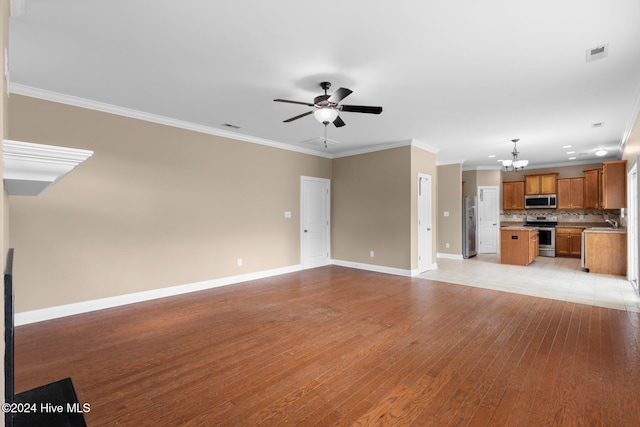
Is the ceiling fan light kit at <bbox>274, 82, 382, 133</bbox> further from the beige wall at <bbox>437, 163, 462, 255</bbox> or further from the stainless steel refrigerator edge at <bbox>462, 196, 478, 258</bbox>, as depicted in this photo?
the stainless steel refrigerator edge at <bbox>462, 196, 478, 258</bbox>

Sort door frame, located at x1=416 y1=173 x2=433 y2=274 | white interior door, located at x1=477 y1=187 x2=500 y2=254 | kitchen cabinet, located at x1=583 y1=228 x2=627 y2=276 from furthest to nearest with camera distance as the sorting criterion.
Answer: white interior door, located at x1=477 y1=187 x2=500 y2=254 < door frame, located at x1=416 y1=173 x2=433 y2=274 < kitchen cabinet, located at x1=583 y1=228 x2=627 y2=276

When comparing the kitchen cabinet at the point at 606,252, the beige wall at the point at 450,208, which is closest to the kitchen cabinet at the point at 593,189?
the kitchen cabinet at the point at 606,252

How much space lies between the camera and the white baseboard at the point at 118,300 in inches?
142

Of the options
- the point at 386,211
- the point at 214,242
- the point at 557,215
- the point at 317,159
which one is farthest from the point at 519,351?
the point at 557,215

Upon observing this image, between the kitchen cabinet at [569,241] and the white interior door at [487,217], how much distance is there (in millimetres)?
1506

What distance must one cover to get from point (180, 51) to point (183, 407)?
285 centimetres

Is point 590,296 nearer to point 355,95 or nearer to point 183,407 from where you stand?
point 355,95

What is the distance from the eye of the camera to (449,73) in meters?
3.18

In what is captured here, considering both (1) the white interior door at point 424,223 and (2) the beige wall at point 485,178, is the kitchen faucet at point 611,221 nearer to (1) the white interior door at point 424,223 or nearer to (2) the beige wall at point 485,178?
(2) the beige wall at point 485,178

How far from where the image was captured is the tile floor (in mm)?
4571

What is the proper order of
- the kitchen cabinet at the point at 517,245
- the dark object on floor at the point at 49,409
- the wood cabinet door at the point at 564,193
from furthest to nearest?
the wood cabinet door at the point at 564,193 → the kitchen cabinet at the point at 517,245 → the dark object on floor at the point at 49,409

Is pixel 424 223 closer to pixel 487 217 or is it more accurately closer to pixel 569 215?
pixel 487 217

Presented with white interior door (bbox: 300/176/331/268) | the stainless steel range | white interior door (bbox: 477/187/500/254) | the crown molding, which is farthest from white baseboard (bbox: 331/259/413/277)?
the stainless steel range

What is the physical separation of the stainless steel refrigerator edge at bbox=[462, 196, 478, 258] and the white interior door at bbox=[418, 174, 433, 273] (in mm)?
2000
